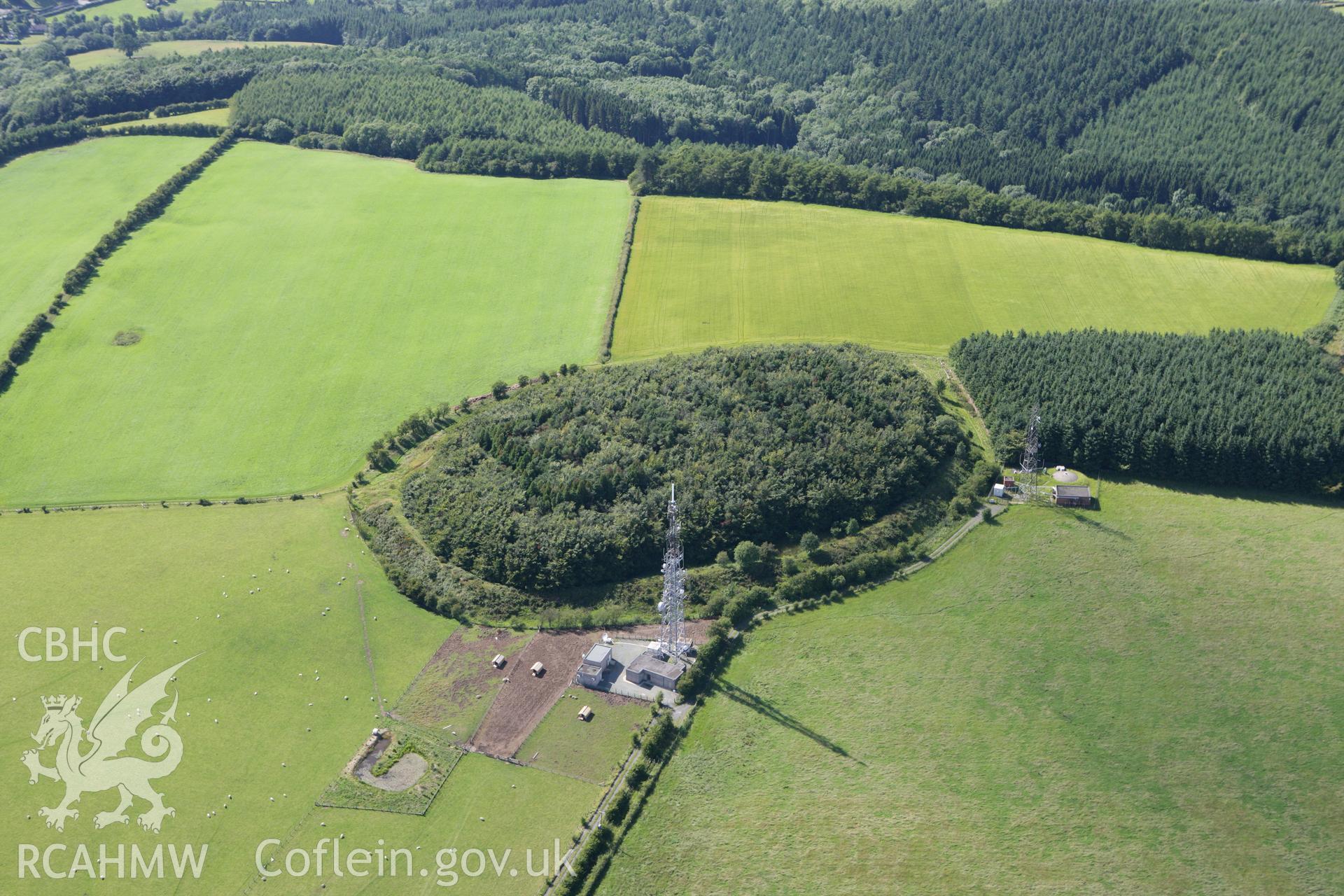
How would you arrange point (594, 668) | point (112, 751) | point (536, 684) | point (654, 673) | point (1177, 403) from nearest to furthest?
1. point (112, 751)
2. point (654, 673)
3. point (594, 668)
4. point (536, 684)
5. point (1177, 403)

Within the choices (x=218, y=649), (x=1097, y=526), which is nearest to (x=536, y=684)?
(x=218, y=649)

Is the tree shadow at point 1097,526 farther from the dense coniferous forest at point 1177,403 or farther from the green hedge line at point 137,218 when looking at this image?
the green hedge line at point 137,218

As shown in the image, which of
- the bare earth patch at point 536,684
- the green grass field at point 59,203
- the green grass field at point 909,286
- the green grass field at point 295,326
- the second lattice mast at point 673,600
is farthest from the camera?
the green grass field at point 59,203

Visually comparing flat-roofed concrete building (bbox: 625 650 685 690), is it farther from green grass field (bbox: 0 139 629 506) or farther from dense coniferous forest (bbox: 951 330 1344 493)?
dense coniferous forest (bbox: 951 330 1344 493)

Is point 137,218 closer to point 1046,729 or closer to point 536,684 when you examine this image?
point 536,684

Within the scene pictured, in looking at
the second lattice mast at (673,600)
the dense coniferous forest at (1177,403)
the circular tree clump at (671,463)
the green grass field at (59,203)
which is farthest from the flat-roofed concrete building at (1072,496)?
the green grass field at (59,203)

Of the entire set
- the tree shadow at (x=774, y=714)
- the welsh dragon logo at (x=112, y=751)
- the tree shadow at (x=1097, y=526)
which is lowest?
the welsh dragon logo at (x=112, y=751)

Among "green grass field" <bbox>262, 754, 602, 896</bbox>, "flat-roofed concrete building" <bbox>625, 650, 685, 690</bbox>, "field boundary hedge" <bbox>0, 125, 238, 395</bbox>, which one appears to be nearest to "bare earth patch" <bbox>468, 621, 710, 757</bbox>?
"green grass field" <bbox>262, 754, 602, 896</bbox>
